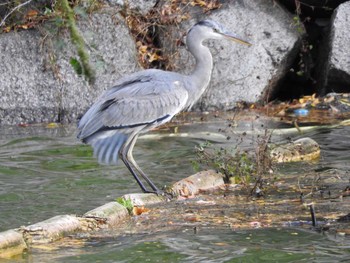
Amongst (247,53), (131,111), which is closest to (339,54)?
(247,53)

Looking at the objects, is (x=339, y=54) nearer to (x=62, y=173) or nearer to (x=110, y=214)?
(x=62, y=173)

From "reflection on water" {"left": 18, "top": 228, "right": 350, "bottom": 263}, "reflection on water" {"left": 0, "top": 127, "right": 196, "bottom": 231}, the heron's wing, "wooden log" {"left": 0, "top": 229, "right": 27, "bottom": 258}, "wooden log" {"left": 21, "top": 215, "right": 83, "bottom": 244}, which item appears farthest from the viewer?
the heron's wing

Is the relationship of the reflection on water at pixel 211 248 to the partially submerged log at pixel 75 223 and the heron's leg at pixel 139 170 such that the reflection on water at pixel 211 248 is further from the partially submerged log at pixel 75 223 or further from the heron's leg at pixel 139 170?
the heron's leg at pixel 139 170

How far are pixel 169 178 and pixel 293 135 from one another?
8.84ft

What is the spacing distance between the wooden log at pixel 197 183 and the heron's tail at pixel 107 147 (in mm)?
621

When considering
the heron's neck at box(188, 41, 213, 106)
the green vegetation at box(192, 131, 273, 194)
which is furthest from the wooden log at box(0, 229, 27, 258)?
the heron's neck at box(188, 41, 213, 106)

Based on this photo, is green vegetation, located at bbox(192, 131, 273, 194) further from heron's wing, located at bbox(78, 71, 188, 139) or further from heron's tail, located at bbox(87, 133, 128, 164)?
heron's tail, located at bbox(87, 133, 128, 164)

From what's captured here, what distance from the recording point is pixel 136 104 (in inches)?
304

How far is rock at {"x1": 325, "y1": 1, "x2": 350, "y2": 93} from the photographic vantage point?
41.4 feet

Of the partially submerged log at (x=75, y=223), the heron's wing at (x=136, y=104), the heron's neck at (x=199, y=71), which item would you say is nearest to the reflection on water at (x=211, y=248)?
the partially submerged log at (x=75, y=223)

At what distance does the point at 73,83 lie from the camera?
496 inches

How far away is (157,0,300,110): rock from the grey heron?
466 cm

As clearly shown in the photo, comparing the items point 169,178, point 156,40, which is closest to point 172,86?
point 169,178

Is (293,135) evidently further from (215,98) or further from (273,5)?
(273,5)
